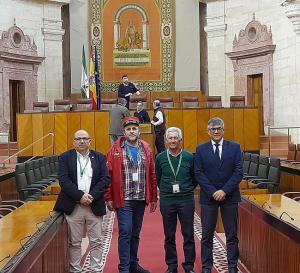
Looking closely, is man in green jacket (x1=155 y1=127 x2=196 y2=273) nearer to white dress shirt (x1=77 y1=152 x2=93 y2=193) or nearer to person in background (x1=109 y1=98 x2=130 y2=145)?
white dress shirt (x1=77 y1=152 x2=93 y2=193)

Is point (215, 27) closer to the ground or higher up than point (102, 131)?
higher up

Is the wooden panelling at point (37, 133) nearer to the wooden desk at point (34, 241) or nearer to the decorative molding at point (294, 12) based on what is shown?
the decorative molding at point (294, 12)

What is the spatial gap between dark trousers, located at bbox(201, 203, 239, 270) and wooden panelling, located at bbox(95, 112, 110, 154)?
813 cm

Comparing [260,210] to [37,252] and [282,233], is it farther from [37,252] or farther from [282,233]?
[37,252]

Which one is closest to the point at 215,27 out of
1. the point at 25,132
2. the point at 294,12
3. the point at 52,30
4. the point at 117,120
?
the point at 294,12

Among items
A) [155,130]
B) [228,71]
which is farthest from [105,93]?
[155,130]

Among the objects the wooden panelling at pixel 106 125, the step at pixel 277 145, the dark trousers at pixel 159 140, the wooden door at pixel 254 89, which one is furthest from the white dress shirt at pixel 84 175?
the wooden door at pixel 254 89

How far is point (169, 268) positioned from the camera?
206 inches

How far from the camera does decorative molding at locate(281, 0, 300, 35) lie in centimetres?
1520

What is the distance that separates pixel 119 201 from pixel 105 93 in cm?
1320

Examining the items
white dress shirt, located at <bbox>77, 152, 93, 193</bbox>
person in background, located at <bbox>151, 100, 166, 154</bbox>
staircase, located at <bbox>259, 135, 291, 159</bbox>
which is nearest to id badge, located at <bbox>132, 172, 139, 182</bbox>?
white dress shirt, located at <bbox>77, 152, 93, 193</bbox>

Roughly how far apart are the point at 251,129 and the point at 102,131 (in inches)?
134

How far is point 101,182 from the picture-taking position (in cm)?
489

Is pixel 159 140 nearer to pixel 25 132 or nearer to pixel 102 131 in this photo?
pixel 102 131
